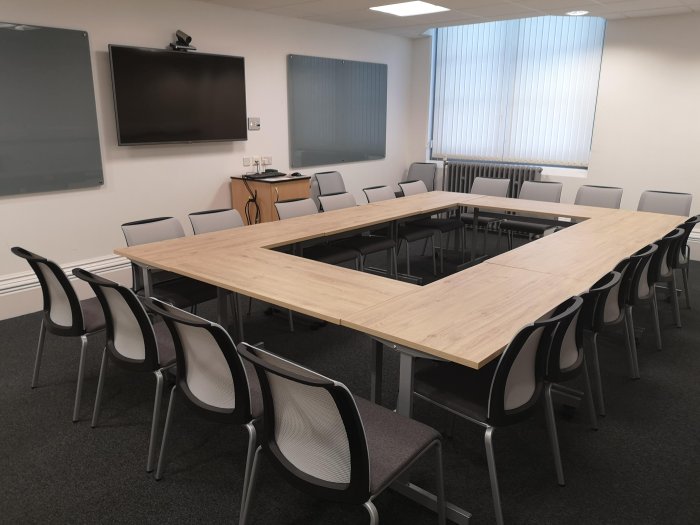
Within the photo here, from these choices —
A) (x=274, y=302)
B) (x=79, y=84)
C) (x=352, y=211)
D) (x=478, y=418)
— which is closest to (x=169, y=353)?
(x=274, y=302)

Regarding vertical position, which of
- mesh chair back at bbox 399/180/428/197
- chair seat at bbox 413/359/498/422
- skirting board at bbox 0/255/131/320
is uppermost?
mesh chair back at bbox 399/180/428/197

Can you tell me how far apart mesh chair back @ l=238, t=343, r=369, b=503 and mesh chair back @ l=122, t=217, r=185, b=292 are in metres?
2.15

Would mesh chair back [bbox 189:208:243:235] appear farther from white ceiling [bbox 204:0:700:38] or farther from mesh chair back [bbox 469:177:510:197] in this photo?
mesh chair back [bbox 469:177:510:197]

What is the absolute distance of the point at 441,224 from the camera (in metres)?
5.51

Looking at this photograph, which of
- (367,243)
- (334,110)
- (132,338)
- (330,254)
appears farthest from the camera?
(334,110)

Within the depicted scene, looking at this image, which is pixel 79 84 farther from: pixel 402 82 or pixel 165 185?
pixel 402 82

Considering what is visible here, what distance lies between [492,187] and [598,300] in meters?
3.60

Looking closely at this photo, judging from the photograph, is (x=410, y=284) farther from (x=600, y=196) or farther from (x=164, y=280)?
(x=600, y=196)

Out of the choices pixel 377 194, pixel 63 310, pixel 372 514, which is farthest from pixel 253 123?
pixel 372 514

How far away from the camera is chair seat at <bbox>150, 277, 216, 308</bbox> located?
327cm

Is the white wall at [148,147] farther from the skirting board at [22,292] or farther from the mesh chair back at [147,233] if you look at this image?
the mesh chair back at [147,233]

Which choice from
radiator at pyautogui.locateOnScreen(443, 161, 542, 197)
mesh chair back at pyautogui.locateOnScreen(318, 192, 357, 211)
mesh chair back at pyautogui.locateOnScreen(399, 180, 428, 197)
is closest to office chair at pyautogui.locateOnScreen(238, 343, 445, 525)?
mesh chair back at pyautogui.locateOnScreen(318, 192, 357, 211)

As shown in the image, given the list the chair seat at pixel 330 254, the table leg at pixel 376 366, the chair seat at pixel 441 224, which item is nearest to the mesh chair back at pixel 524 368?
the table leg at pixel 376 366

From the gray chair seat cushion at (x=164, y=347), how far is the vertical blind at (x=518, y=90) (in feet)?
19.2
